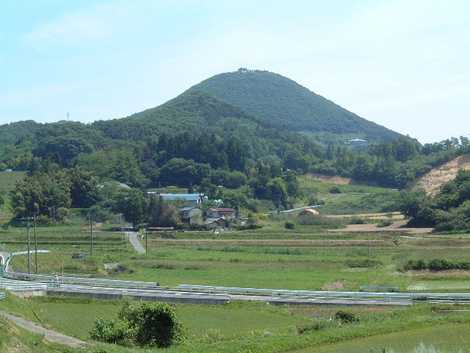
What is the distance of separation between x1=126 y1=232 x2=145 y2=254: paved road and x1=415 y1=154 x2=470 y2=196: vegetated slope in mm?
40715

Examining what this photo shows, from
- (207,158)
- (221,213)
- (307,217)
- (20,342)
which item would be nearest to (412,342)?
(20,342)

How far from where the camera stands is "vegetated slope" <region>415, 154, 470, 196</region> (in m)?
92.9

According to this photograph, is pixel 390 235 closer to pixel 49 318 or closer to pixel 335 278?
pixel 335 278

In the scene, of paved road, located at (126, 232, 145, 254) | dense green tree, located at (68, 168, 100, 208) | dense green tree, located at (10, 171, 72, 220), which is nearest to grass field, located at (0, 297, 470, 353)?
paved road, located at (126, 232, 145, 254)

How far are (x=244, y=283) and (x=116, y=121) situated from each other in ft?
340

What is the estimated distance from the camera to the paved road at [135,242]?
53.4 m

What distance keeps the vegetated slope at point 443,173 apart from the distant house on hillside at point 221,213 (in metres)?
27.5

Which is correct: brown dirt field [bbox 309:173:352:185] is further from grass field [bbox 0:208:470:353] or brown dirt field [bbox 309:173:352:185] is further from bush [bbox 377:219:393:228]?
bush [bbox 377:219:393:228]

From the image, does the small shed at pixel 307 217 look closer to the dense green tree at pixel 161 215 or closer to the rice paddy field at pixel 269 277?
the rice paddy field at pixel 269 277

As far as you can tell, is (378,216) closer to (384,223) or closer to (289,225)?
(384,223)

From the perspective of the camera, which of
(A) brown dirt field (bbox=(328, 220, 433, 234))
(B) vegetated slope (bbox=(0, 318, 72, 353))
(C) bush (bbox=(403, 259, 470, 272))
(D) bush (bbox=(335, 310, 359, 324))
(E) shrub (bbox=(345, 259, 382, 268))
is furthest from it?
(A) brown dirt field (bbox=(328, 220, 433, 234))

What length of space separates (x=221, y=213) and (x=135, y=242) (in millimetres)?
17133

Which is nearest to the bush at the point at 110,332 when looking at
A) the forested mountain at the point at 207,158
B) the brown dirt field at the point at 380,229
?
the brown dirt field at the point at 380,229

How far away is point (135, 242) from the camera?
5856 cm
